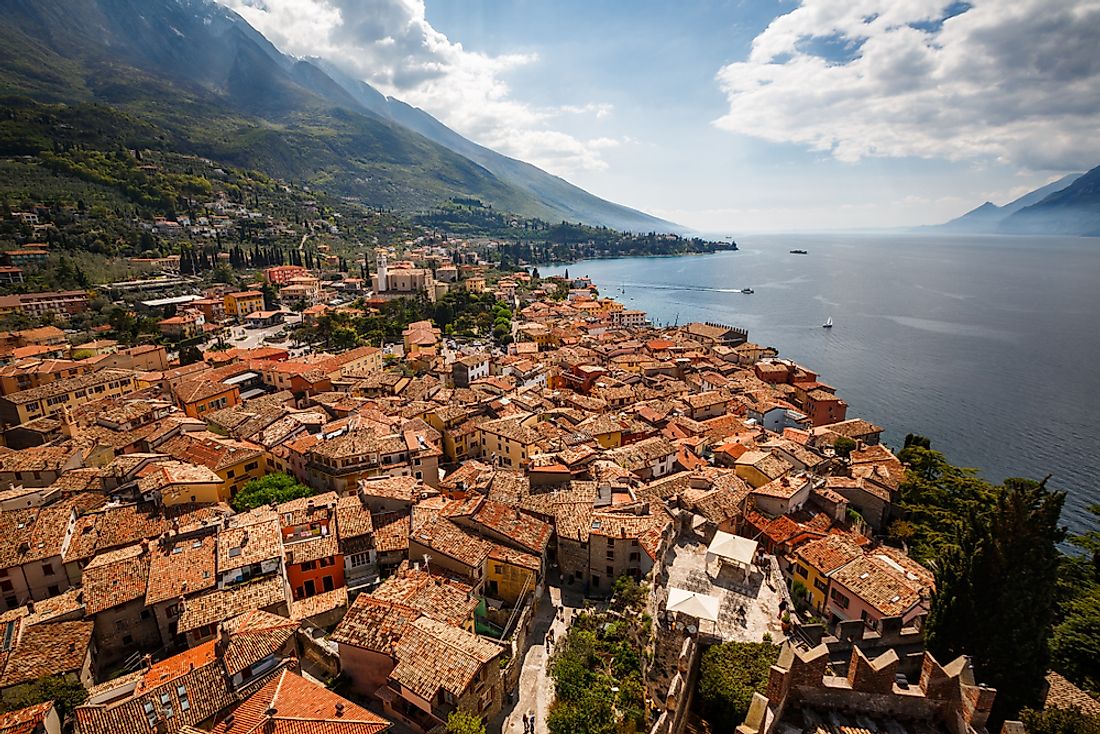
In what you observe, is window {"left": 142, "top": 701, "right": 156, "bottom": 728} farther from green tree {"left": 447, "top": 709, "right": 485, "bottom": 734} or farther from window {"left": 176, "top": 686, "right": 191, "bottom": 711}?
green tree {"left": 447, "top": 709, "right": 485, "bottom": 734}

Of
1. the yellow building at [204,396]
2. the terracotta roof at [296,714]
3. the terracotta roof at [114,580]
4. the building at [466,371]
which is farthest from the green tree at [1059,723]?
the yellow building at [204,396]

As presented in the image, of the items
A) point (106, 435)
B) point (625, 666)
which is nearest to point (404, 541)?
point (625, 666)

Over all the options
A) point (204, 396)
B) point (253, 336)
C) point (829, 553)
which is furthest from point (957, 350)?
point (253, 336)

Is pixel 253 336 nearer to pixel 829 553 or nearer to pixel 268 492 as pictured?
pixel 268 492

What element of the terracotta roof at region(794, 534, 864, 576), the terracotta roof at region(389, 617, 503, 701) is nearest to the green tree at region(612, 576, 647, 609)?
the terracotta roof at region(389, 617, 503, 701)

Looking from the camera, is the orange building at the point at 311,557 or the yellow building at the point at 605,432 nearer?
the orange building at the point at 311,557

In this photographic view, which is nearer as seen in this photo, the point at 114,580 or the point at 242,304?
the point at 114,580

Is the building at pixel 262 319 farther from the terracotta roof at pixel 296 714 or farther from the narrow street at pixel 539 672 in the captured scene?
the terracotta roof at pixel 296 714

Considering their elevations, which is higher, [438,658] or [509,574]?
[438,658]
